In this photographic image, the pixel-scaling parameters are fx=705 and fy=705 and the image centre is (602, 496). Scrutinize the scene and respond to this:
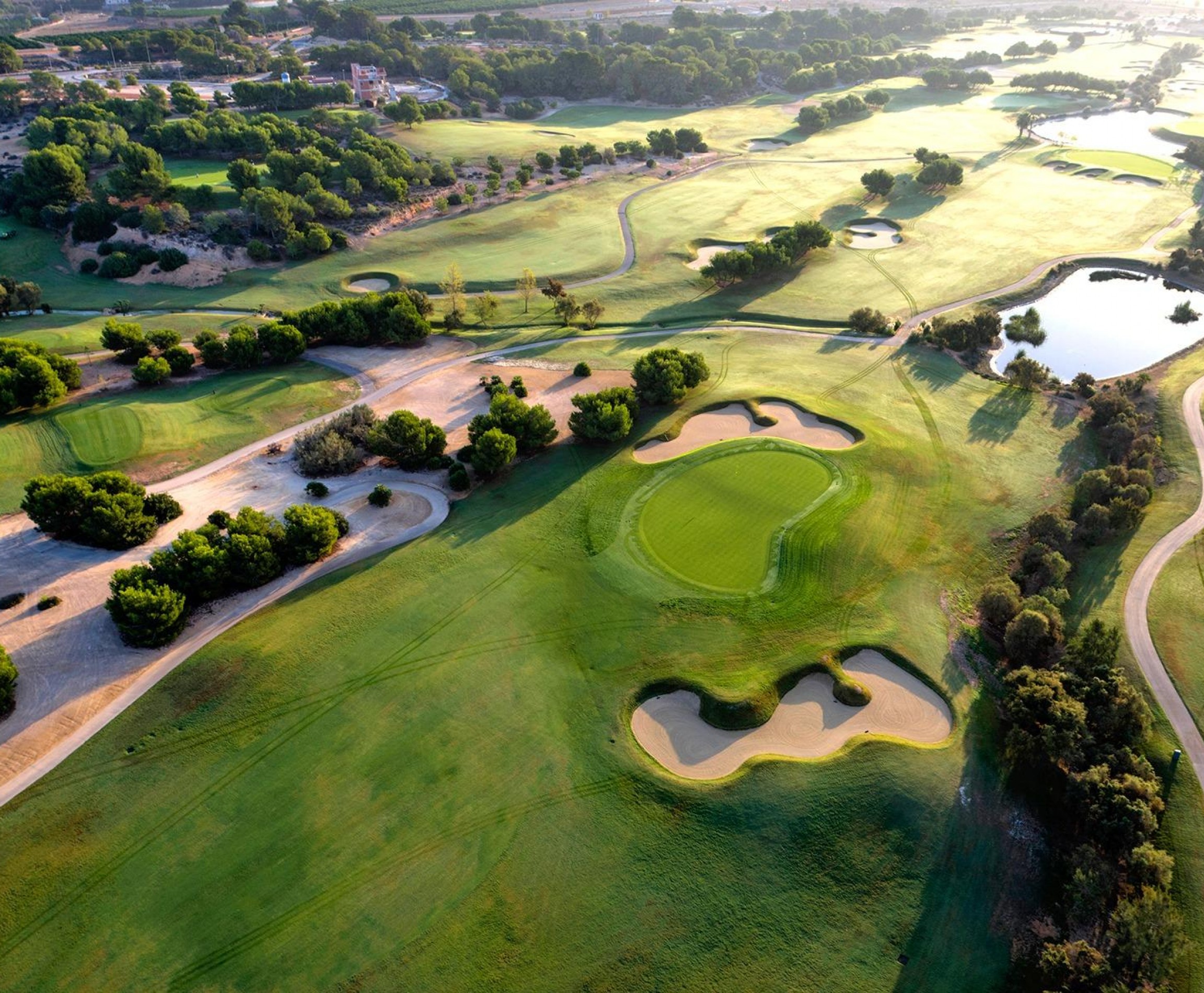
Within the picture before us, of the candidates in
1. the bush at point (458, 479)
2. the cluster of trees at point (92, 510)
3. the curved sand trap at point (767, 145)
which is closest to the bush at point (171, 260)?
the cluster of trees at point (92, 510)

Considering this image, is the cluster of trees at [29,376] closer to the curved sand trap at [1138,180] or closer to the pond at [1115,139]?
the curved sand trap at [1138,180]

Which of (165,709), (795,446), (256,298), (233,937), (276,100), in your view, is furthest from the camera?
(276,100)

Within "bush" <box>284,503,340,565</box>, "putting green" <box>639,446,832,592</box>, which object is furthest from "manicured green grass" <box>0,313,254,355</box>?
"putting green" <box>639,446,832,592</box>

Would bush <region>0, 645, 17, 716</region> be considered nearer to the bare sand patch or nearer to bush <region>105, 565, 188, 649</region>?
bush <region>105, 565, 188, 649</region>

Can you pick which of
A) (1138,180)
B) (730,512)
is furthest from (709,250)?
(1138,180)

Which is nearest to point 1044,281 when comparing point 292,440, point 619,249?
point 619,249

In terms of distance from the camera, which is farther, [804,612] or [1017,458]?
[1017,458]

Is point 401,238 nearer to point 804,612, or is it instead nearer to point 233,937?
point 804,612

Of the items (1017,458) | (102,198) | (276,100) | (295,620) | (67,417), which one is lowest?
(1017,458)

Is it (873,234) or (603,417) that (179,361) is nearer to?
(603,417)
